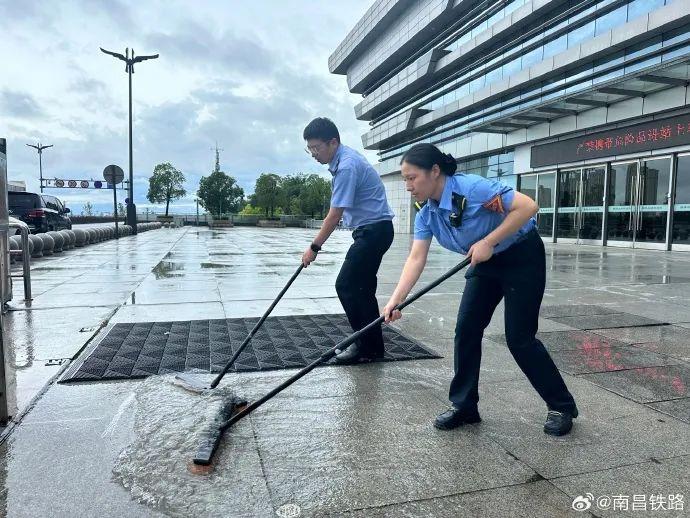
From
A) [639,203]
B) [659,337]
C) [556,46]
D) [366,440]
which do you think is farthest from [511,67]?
→ [366,440]

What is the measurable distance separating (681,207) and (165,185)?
161ft

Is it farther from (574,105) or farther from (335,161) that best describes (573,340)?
(574,105)

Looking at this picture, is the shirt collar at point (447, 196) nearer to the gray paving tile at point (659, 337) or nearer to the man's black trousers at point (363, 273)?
the man's black trousers at point (363, 273)

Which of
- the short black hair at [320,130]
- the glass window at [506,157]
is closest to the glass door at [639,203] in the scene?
the glass window at [506,157]

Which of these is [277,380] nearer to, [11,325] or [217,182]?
[11,325]

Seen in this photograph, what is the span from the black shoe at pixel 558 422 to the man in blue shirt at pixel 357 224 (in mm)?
1576

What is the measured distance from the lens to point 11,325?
200 inches

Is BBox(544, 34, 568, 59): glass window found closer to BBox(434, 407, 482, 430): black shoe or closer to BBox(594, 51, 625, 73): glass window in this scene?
BBox(594, 51, 625, 73): glass window

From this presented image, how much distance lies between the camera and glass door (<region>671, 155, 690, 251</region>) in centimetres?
1631

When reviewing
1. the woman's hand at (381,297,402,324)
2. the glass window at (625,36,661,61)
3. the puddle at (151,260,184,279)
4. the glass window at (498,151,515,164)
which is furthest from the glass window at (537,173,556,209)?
the woman's hand at (381,297,402,324)

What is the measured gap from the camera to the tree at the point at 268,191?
195 ft

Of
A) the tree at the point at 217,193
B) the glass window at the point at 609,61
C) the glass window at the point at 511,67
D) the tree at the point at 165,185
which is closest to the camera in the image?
the glass window at the point at 609,61

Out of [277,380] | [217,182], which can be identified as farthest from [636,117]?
[217,182]

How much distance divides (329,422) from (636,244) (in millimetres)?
18613
